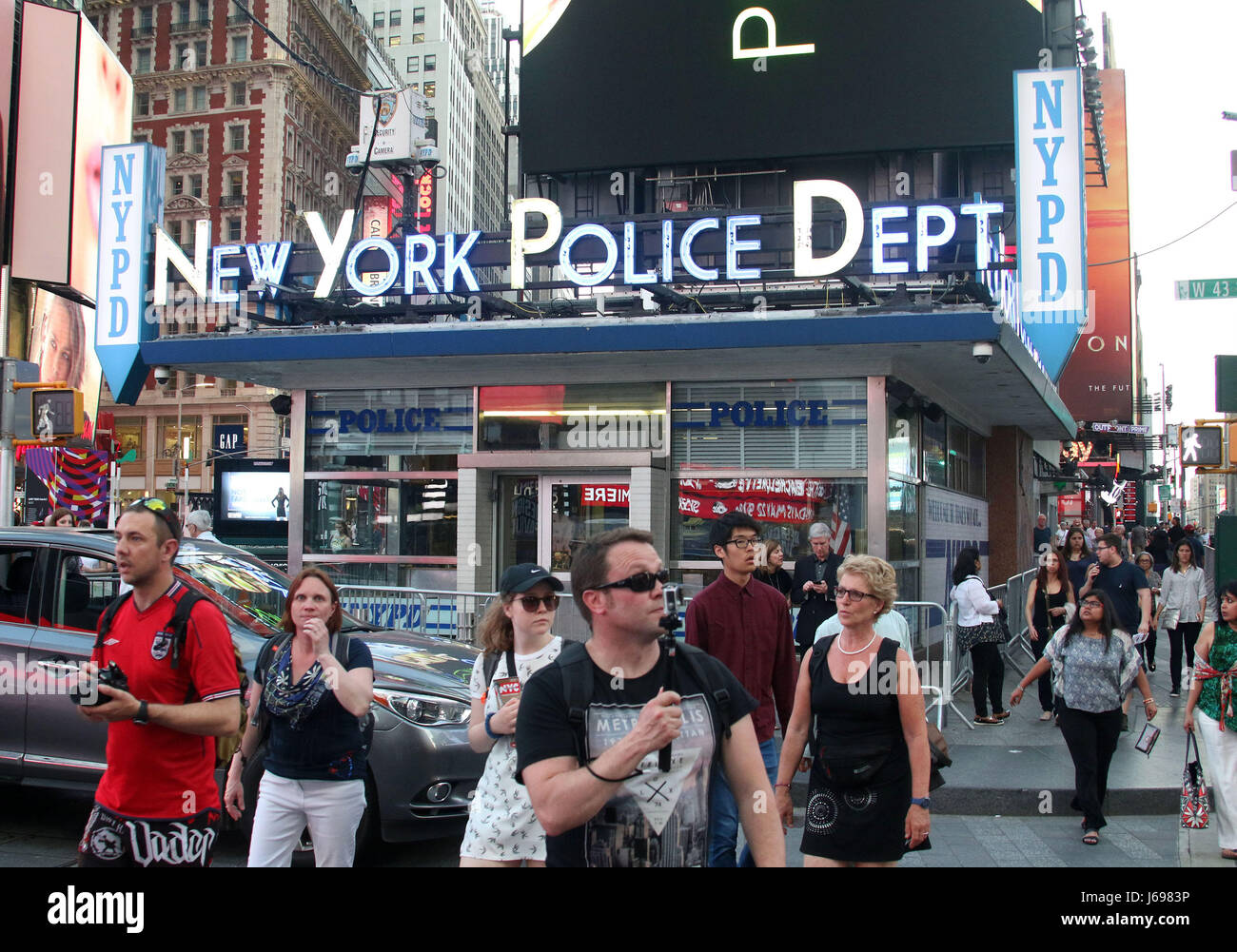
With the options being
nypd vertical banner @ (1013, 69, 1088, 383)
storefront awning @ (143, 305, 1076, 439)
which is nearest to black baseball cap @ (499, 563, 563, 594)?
storefront awning @ (143, 305, 1076, 439)

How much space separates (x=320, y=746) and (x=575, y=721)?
2.12 meters

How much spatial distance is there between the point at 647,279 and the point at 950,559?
770 centimetres

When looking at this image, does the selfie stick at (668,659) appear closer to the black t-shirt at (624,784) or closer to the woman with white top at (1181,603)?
the black t-shirt at (624,784)

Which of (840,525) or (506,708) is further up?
(840,525)

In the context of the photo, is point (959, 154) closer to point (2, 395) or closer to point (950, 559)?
point (950, 559)

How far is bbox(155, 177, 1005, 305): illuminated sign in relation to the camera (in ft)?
42.1

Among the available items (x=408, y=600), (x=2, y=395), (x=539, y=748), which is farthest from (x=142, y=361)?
(x=539, y=748)

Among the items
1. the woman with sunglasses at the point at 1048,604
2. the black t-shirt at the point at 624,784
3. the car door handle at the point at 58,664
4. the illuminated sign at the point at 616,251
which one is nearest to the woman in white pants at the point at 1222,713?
the woman with sunglasses at the point at 1048,604

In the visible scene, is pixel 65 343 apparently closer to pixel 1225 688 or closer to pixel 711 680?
pixel 1225 688

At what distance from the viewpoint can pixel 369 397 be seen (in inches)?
602

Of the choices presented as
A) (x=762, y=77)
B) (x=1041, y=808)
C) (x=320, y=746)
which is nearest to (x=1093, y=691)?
(x=1041, y=808)

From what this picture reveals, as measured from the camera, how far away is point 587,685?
10.0ft

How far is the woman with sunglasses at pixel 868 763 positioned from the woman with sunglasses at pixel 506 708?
1.15 m

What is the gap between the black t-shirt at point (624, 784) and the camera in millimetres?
3033
